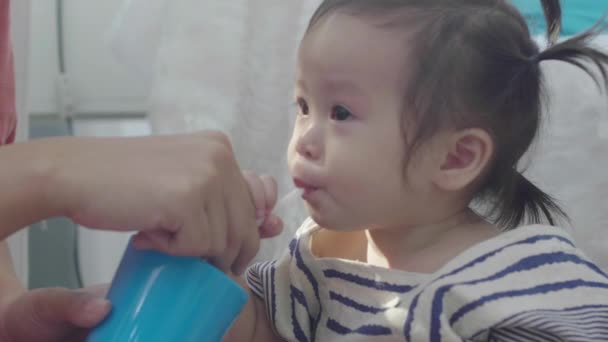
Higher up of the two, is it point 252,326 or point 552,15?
point 552,15

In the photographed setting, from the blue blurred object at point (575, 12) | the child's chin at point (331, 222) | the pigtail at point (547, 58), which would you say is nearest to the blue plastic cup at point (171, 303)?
the child's chin at point (331, 222)

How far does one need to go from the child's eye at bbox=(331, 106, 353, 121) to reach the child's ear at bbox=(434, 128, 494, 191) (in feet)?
0.25

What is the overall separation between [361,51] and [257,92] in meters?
0.47

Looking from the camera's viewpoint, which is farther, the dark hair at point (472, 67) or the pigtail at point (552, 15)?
the pigtail at point (552, 15)

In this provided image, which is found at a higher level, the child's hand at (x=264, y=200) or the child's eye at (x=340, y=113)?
the child's eye at (x=340, y=113)

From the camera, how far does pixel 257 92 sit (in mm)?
1011

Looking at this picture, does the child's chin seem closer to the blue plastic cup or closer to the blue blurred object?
the blue plastic cup

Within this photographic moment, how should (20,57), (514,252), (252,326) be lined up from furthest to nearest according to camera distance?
(20,57) → (252,326) → (514,252)

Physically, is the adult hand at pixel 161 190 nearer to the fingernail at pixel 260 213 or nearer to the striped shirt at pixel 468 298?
the fingernail at pixel 260 213

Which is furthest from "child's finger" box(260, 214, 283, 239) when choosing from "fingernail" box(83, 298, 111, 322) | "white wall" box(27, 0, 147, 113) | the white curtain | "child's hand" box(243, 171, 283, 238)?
"white wall" box(27, 0, 147, 113)

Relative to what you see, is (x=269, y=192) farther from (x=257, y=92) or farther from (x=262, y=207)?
(x=257, y=92)

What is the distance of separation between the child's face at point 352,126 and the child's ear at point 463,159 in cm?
2

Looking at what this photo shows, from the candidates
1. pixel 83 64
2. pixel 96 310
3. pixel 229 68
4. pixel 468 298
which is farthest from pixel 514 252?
pixel 83 64

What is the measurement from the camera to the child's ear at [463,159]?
0.57 metres
